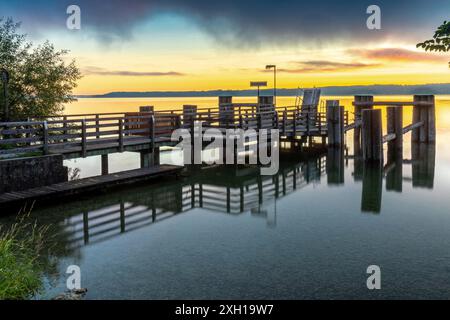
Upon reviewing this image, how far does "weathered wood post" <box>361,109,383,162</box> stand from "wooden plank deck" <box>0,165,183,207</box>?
329 inches

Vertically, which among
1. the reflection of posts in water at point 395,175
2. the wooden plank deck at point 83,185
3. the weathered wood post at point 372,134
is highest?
the weathered wood post at point 372,134

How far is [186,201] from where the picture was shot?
54.2 ft

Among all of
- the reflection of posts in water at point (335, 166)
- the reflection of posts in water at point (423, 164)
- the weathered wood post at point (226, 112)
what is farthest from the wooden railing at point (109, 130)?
the reflection of posts in water at point (423, 164)

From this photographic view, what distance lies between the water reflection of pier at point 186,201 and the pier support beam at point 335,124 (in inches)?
244

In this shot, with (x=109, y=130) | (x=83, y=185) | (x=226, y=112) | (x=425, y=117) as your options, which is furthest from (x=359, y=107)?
(x=83, y=185)

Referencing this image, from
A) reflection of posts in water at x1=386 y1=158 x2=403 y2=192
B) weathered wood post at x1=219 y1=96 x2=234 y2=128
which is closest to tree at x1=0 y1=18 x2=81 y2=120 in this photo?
weathered wood post at x1=219 y1=96 x2=234 y2=128

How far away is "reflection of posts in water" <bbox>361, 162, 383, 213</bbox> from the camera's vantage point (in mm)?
15984

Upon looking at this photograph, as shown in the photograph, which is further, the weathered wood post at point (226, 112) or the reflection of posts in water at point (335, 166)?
the weathered wood post at point (226, 112)

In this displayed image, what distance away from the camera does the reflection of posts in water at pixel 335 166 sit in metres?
21.2

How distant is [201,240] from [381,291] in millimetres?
4490

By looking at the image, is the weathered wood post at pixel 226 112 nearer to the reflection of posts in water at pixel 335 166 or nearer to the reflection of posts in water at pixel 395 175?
the reflection of posts in water at pixel 335 166

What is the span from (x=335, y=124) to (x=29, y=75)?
1581 cm

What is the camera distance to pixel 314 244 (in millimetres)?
11250

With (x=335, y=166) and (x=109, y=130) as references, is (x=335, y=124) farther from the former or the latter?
(x=109, y=130)
